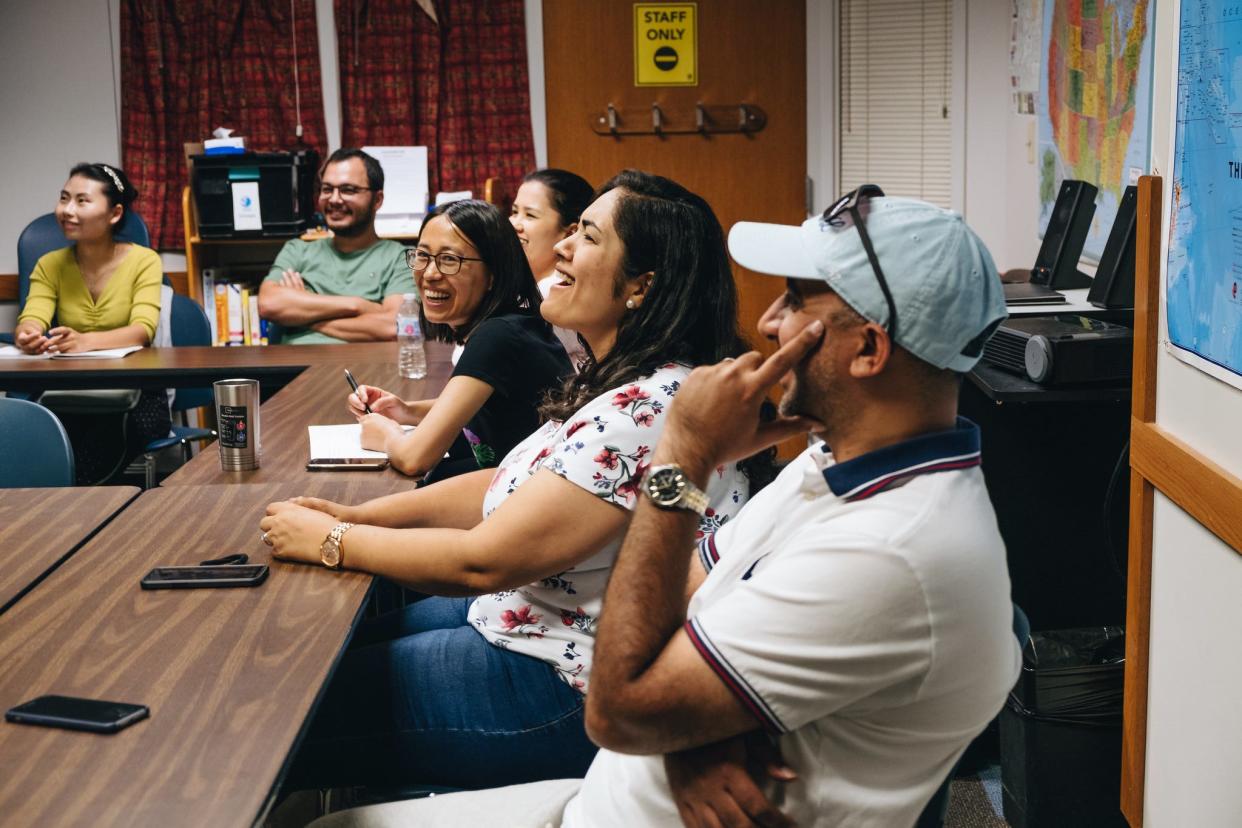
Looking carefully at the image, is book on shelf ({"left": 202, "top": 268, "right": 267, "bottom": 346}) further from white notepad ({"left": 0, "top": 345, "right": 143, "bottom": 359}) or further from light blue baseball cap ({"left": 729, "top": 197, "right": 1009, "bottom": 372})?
light blue baseball cap ({"left": 729, "top": 197, "right": 1009, "bottom": 372})

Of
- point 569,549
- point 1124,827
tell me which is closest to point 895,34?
point 1124,827

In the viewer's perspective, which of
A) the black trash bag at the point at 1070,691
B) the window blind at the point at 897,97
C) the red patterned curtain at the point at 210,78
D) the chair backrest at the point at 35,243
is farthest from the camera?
the red patterned curtain at the point at 210,78

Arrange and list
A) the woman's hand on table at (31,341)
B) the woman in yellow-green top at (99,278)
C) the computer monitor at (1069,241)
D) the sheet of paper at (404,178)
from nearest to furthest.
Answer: the computer monitor at (1069,241)
the woman's hand on table at (31,341)
the woman in yellow-green top at (99,278)
the sheet of paper at (404,178)

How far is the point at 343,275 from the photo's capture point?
470 cm

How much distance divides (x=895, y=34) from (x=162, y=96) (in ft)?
10.4

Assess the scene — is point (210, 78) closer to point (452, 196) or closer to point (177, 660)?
point (452, 196)

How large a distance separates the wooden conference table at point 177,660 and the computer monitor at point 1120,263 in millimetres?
1497

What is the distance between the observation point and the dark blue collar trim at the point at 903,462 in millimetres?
1128

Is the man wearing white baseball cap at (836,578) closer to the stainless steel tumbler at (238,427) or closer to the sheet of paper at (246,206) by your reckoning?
the stainless steel tumbler at (238,427)

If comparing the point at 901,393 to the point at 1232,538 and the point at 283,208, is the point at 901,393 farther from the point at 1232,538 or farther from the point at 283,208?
the point at 283,208

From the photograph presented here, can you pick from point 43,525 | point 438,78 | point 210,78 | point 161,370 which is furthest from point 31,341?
point 43,525

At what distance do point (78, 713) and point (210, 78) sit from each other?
476 centimetres

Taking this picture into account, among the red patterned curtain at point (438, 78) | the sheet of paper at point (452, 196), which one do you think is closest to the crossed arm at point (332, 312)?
the sheet of paper at point (452, 196)

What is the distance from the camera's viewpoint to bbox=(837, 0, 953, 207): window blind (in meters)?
4.62
